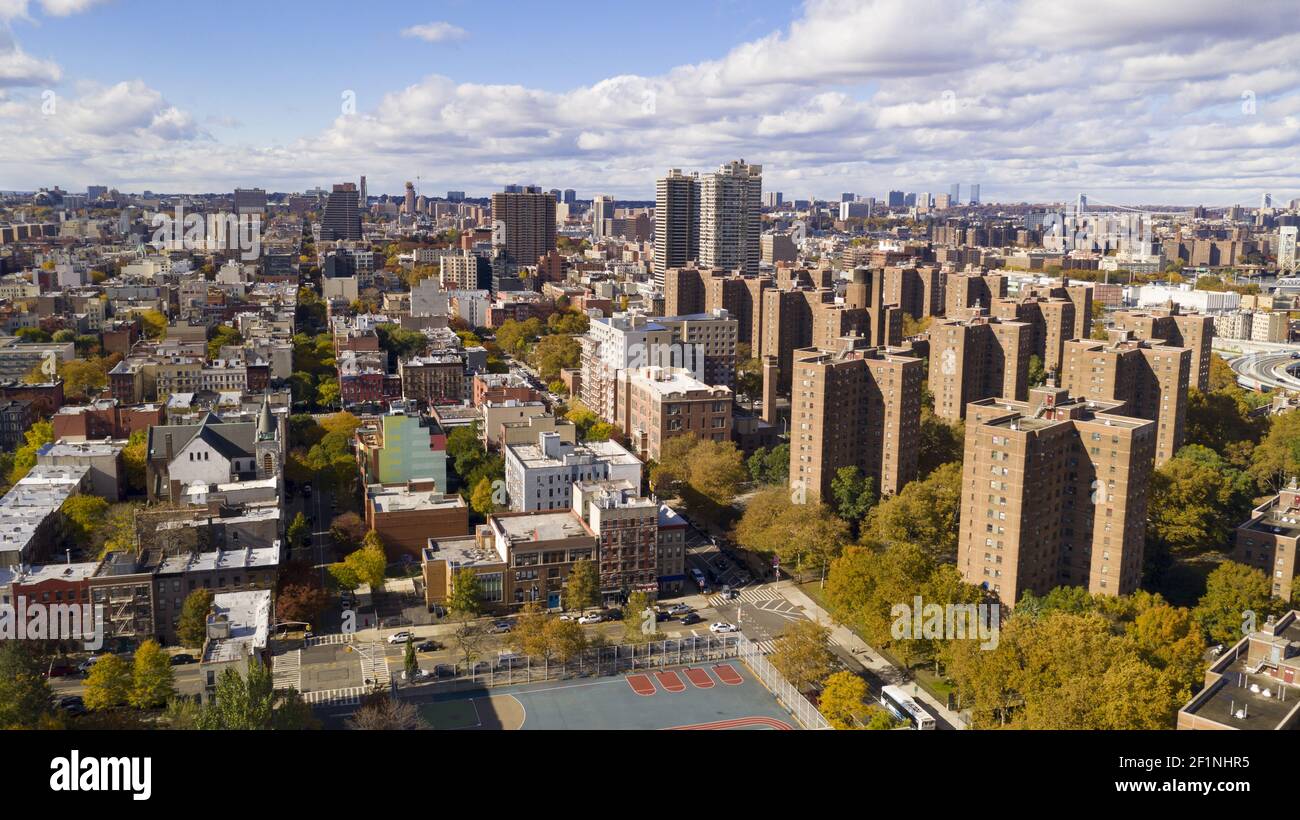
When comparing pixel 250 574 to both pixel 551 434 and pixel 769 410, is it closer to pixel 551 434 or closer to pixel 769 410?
pixel 551 434

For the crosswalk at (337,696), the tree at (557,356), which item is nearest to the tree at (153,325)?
the tree at (557,356)

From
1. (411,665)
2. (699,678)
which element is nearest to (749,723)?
(699,678)

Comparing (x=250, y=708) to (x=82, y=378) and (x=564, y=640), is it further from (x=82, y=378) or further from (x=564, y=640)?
(x=82, y=378)

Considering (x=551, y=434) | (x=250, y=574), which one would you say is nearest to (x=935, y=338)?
(x=551, y=434)

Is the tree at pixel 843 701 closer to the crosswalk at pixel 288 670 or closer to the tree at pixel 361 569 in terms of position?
the crosswalk at pixel 288 670

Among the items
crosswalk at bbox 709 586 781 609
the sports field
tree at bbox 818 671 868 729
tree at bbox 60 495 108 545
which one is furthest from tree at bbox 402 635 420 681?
tree at bbox 60 495 108 545
